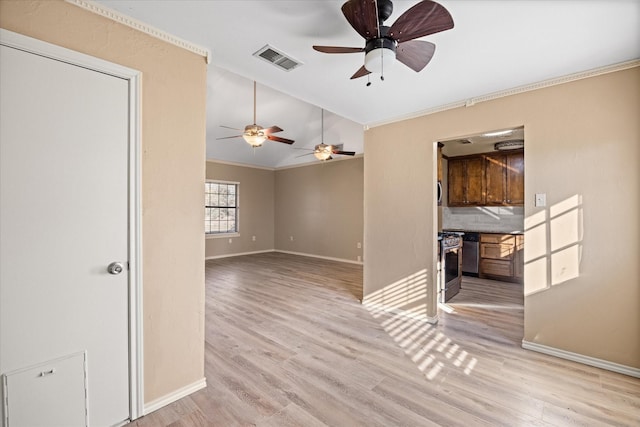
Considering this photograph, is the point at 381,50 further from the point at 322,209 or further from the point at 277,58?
the point at 322,209

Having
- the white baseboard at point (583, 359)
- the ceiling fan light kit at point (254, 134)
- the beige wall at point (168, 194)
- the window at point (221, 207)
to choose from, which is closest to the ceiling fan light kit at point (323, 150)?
the ceiling fan light kit at point (254, 134)

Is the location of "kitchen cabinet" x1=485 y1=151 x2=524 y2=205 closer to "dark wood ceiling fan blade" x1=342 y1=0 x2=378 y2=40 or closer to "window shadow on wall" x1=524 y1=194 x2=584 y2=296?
"window shadow on wall" x1=524 y1=194 x2=584 y2=296

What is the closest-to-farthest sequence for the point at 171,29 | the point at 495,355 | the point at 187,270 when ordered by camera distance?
the point at 171,29
the point at 187,270
the point at 495,355

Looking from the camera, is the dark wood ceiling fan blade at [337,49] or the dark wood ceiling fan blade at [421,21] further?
the dark wood ceiling fan blade at [337,49]

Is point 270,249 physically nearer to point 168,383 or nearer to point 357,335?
point 357,335

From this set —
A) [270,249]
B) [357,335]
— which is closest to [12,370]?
[357,335]

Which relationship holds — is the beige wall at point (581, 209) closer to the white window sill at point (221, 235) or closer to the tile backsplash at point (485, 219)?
the tile backsplash at point (485, 219)

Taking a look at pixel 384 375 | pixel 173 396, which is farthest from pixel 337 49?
pixel 173 396

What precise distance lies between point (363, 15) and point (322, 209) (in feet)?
21.2

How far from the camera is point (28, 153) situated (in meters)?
1.43

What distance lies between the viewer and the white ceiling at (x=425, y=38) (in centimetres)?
169

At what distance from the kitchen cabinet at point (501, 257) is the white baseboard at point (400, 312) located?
247 cm

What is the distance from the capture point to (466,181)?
580cm

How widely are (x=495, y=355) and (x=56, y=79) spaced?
376cm
